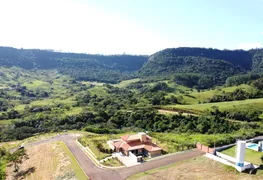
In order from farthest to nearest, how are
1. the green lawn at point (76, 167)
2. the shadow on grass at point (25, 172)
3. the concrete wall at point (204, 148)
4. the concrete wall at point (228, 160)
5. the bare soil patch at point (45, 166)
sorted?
the concrete wall at point (204, 148) → the shadow on grass at point (25, 172) → the bare soil patch at point (45, 166) → the green lawn at point (76, 167) → the concrete wall at point (228, 160)

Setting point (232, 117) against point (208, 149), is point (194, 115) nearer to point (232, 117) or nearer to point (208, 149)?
point (232, 117)

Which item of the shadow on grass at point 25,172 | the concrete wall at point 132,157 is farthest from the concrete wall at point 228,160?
the shadow on grass at point 25,172

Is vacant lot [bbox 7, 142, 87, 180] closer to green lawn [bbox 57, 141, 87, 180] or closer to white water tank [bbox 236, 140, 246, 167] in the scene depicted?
green lawn [bbox 57, 141, 87, 180]

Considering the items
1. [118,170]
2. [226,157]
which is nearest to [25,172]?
[118,170]

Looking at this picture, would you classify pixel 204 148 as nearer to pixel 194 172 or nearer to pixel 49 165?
pixel 194 172

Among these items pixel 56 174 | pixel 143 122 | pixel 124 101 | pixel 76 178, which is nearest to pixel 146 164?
pixel 76 178

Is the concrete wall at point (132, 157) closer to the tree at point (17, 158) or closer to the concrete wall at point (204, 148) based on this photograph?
the concrete wall at point (204, 148)
